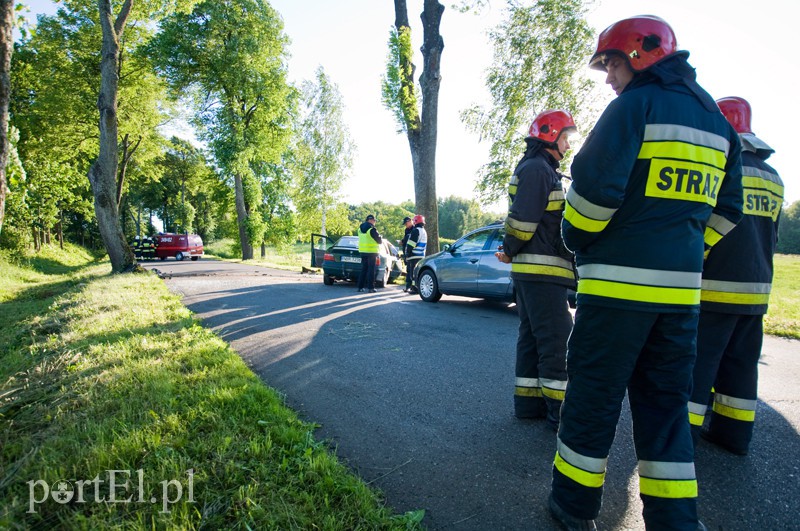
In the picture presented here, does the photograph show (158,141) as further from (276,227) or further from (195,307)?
(195,307)

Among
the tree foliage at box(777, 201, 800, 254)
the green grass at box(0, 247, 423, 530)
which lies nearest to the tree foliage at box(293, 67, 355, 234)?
the green grass at box(0, 247, 423, 530)

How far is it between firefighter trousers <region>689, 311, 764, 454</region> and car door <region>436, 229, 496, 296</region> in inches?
203

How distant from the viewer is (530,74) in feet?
53.7

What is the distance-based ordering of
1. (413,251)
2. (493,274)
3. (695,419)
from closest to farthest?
(695,419), (493,274), (413,251)

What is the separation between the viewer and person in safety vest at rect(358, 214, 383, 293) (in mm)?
9602

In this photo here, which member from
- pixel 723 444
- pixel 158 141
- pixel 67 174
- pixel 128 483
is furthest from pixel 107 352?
pixel 158 141

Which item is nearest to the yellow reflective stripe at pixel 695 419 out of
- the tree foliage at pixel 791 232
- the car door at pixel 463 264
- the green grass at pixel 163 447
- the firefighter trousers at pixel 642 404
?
the firefighter trousers at pixel 642 404

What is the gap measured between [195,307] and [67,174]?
20023 mm

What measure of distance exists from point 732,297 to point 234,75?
2467 centimetres

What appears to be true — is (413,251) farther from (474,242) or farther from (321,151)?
(321,151)

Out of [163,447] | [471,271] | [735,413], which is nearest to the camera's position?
[163,447]

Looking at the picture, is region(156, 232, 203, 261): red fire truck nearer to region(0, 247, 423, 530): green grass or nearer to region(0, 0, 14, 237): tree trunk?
region(0, 0, 14, 237): tree trunk

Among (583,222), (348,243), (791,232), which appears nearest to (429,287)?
(348,243)

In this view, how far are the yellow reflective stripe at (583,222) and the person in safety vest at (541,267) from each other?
99 centimetres
